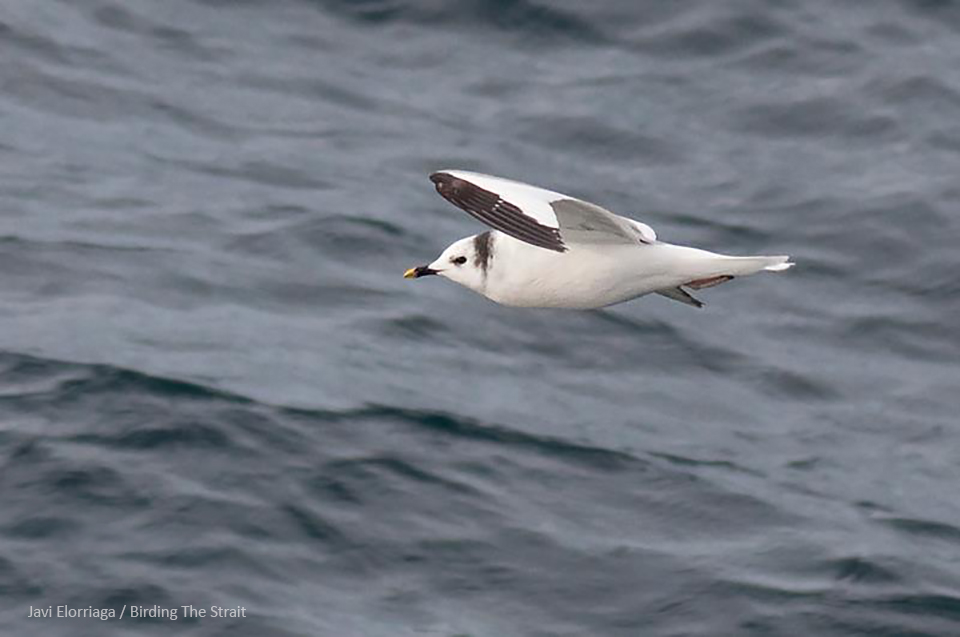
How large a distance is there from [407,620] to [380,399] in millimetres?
3103

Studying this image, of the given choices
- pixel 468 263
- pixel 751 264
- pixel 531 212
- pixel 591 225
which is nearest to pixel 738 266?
pixel 751 264

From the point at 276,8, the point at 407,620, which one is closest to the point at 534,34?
the point at 276,8

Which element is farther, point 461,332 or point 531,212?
point 461,332

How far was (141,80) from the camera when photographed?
2381 cm

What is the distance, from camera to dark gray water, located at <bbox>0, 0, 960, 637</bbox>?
14.6m

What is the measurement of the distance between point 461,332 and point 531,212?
21.5 feet

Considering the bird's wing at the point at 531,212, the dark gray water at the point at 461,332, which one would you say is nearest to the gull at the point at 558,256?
the bird's wing at the point at 531,212

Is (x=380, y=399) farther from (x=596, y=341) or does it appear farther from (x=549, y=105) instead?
(x=549, y=105)

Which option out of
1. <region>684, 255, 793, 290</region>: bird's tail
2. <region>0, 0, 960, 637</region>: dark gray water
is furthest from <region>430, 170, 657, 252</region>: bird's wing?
<region>0, 0, 960, 637</region>: dark gray water

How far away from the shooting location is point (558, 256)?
13.0m

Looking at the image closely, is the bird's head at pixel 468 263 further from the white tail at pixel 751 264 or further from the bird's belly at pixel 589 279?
the white tail at pixel 751 264

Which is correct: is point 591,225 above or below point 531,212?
below

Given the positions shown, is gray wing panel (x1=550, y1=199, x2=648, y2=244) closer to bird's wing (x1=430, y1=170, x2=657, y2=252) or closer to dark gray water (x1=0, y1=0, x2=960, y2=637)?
bird's wing (x1=430, y1=170, x2=657, y2=252)

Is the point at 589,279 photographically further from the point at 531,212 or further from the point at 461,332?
the point at 461,332
